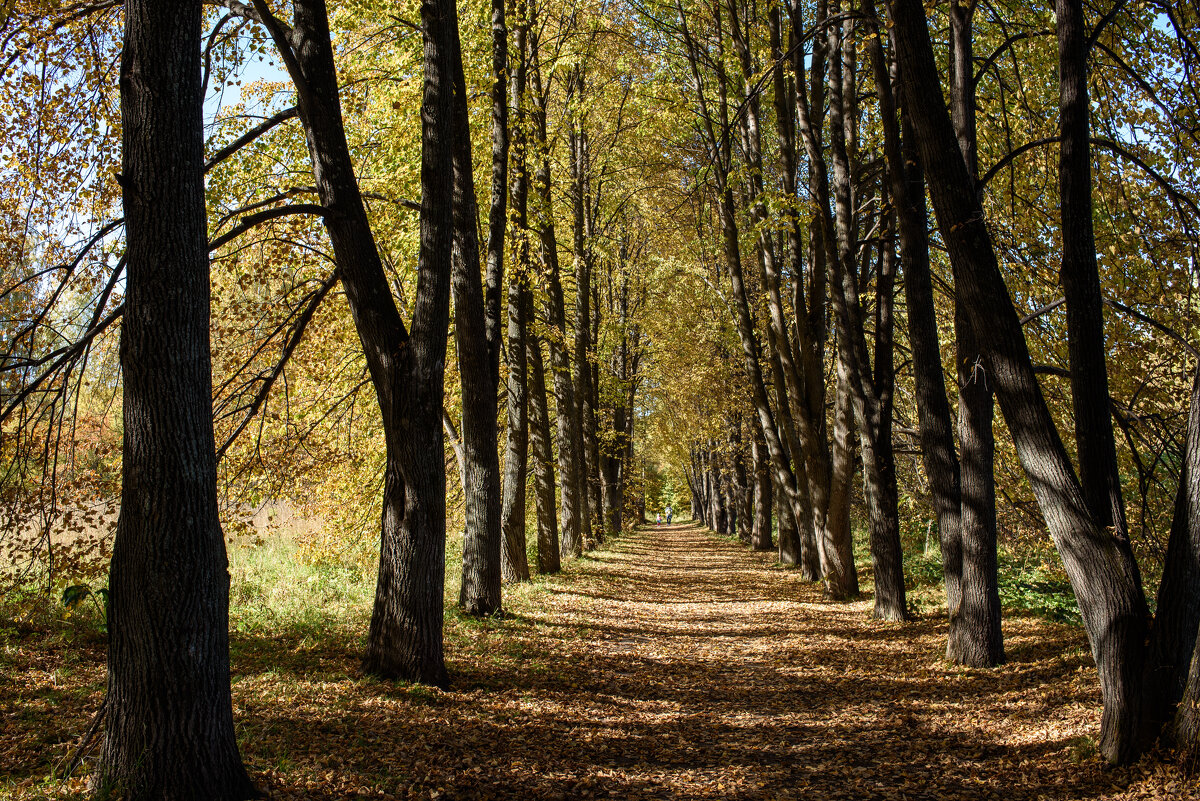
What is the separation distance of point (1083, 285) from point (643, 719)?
498cm

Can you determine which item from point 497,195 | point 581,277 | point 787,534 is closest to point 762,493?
point 787,534

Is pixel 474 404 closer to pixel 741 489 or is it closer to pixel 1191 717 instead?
pixel 1191 717

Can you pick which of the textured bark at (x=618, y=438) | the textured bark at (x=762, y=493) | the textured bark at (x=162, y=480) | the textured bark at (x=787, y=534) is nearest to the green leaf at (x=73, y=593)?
the textured bark at (x=162, y=480)

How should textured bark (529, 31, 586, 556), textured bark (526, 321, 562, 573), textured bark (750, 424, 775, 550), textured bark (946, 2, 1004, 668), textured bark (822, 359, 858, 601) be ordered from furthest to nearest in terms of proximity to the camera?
textured bark (750, 424, 775, 550)
textured bark (529, 31, 586, 556)
textured bark (526, 321, 562, 573)
textured bark (822, 359, 858, 601)
textured bark (946, 2, 1004, 668)

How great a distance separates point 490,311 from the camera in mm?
10391

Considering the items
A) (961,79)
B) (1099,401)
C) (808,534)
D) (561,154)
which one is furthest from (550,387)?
(1099,401)

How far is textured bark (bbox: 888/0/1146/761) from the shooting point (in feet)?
15.3

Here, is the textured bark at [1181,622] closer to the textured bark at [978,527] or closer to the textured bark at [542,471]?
the textured bark at [978,527]

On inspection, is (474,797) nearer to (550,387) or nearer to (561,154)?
(561,154)

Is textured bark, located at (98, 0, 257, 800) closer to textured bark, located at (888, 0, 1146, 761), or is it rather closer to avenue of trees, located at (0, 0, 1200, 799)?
avenue of trees, located at (0, 0, 1200, 799)

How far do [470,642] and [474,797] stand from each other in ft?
13.2

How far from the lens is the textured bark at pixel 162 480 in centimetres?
369

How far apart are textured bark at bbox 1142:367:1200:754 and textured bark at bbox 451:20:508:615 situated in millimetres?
7029

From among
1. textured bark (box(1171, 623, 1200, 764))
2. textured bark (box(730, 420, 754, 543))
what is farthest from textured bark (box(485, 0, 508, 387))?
textured bark (box(730, 420, 754, 543))
